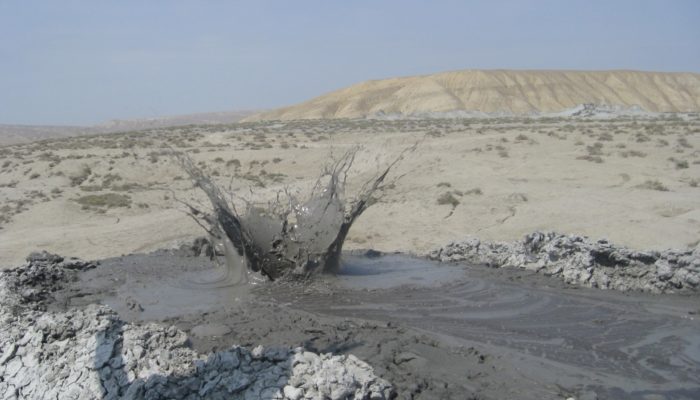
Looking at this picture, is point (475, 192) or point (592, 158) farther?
point (592, 158)

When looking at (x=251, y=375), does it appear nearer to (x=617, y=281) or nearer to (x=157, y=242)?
(x=617, y=281)

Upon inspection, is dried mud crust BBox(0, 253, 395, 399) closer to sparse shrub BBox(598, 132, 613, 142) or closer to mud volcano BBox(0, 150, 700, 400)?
mud volcano BBox(0, 150, 700, 400)

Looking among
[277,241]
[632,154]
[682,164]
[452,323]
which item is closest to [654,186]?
[682,164]

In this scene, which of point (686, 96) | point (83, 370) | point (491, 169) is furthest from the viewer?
point (686, 96)

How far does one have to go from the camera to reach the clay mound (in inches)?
2606

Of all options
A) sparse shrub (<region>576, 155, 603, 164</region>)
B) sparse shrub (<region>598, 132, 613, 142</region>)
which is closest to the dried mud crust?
sparse shrub (<region>576, 155, 603, 164</region>)

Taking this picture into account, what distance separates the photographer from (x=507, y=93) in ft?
226

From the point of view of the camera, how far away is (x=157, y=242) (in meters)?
11.9

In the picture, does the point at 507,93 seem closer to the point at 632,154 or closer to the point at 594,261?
the point at 632,154

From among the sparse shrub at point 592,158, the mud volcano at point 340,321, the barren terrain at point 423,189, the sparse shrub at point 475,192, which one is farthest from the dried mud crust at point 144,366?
the sparse shrub at point 592,158

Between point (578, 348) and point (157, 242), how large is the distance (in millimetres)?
8683

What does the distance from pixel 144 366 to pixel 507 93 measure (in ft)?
223

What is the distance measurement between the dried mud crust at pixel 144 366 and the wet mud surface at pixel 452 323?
13.2 inches

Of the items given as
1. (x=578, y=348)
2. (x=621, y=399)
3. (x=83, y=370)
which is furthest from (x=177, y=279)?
(x=621, y=399)
